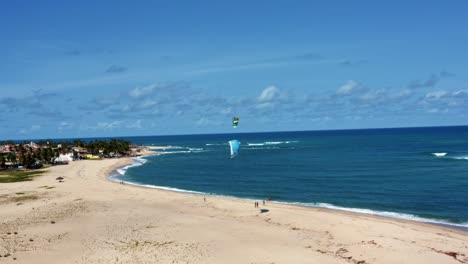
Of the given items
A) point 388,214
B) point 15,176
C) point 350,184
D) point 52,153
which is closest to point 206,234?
point 388,214

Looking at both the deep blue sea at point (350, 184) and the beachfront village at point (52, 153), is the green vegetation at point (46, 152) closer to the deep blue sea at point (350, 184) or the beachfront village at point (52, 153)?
the beachfront village at point (52, 153)

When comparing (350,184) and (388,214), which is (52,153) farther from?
(388,214)

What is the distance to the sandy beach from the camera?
29453 millimetres

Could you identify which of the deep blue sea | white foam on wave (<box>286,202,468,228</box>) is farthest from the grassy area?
white foam on wave (<box>286,202,468,228</box>)

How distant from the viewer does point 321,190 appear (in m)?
60.4

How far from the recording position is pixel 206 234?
35.6 metres

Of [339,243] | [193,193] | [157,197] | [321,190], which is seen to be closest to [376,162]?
[321,190]

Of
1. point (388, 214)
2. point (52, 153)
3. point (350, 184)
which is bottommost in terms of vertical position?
point (388, 214)

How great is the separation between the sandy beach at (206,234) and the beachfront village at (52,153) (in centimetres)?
5011

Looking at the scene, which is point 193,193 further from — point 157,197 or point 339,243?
point 339,243

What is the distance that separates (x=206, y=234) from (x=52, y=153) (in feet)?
280

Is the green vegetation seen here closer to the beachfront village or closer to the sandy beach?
the beachfront village

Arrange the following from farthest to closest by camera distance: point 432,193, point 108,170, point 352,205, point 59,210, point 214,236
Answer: point 108,170 → point 432,193 → point 352,205 → point 59,210 → point 214,236

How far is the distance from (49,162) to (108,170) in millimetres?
23861
